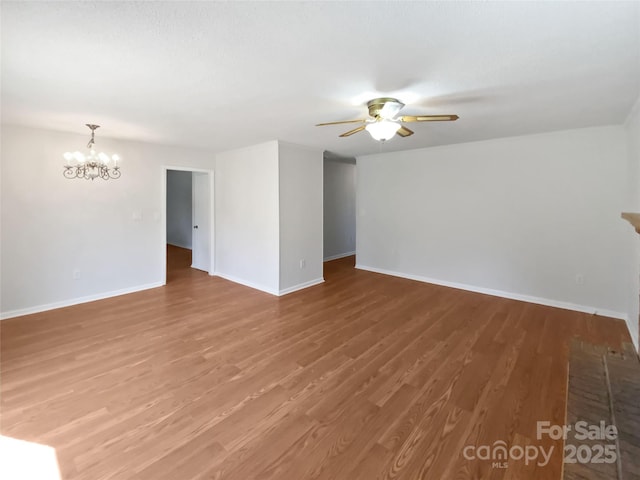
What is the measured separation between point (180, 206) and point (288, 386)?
294 inches

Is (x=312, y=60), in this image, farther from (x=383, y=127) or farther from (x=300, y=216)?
(x=300, y=216)

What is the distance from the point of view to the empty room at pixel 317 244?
1.61 metres

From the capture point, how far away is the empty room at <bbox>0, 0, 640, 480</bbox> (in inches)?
63.5

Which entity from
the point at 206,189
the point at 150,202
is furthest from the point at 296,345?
the point at 206,189

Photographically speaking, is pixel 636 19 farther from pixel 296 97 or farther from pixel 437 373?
pixel 437 373

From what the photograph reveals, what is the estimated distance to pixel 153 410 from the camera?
2053 mm

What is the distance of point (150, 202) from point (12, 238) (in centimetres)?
166

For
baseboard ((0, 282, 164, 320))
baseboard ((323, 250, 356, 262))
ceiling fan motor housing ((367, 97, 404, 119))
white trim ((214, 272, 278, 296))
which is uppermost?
ceiling fan motor housing ((367, 97, 404, 119))

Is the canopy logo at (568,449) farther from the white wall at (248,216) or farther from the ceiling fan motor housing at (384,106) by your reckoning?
the white wall at (248,216)

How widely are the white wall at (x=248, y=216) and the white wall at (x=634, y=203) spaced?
4.06 metres

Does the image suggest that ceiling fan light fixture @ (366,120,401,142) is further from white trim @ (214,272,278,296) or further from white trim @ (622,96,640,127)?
white trim @ (214,272,278,296)

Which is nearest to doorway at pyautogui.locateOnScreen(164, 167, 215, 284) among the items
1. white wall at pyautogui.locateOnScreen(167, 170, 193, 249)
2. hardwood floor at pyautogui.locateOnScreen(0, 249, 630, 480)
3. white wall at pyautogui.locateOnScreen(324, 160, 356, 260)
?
white wall at pyautogui.locateOnScreen(167, 170, 193, 249)

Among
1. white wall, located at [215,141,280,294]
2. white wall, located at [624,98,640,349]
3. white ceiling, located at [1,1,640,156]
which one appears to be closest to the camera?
white ceiling, located at [1,1,640,156]

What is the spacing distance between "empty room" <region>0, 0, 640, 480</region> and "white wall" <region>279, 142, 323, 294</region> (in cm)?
4
